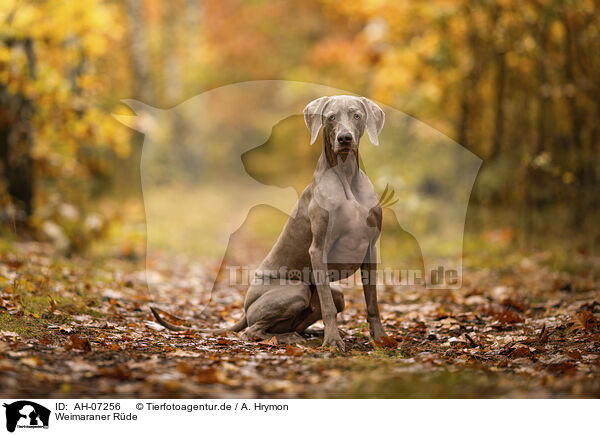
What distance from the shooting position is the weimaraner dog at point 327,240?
4562mm

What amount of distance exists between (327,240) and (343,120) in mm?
1026

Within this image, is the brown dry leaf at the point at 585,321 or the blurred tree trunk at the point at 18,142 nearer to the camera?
the brown dry leaf at the point at 585,321

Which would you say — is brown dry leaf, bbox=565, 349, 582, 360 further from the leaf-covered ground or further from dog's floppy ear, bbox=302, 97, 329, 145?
dog's floppy ear, bbox=302, 97, 329, 145

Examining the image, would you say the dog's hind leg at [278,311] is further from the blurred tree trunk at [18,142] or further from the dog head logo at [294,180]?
Result: the blurred tree trunk at [18,142]

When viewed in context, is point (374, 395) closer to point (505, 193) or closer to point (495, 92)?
point (505, 193)

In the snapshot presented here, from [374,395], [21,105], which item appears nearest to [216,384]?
[374,395]

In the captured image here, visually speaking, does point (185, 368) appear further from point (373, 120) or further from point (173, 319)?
point (373, 120)

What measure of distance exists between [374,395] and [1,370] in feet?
7.48

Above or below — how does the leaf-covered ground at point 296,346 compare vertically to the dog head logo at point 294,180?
below

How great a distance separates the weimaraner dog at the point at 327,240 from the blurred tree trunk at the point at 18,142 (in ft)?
19.4

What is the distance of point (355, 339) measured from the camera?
16.4 ft

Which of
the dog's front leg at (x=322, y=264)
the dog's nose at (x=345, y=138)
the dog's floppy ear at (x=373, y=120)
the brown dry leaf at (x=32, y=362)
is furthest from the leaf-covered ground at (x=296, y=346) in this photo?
the dog's floppy ear at (x=373, y=120)
